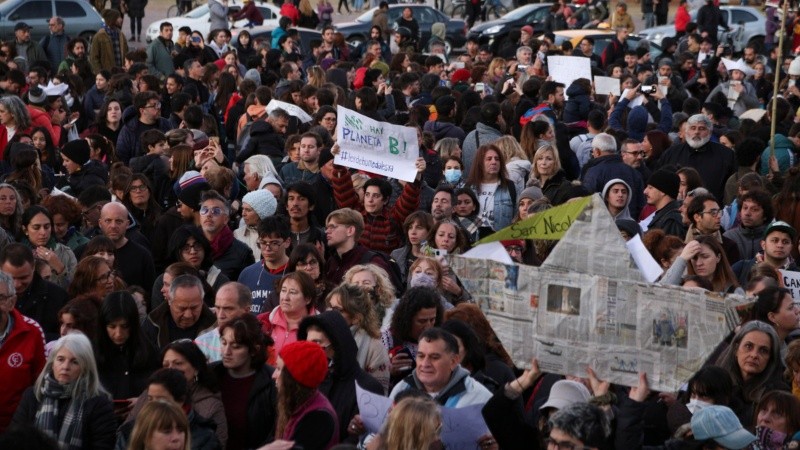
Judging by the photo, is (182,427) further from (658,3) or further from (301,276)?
(658,3)

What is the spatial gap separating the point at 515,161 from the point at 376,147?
161cm

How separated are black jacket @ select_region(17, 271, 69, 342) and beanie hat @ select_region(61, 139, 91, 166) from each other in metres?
4.10

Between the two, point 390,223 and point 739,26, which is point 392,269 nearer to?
point 390,223

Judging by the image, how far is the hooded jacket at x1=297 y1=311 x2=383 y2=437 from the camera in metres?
6.92

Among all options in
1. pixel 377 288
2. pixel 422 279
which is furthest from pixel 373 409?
pixel 422 279

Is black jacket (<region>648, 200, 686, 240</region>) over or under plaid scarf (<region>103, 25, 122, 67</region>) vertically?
over

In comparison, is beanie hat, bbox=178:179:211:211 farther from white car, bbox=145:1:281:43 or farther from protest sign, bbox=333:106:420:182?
white car, bbox=145:1:281:43

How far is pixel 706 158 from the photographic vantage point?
45.6 feet

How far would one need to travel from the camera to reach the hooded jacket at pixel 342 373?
692 centimetres

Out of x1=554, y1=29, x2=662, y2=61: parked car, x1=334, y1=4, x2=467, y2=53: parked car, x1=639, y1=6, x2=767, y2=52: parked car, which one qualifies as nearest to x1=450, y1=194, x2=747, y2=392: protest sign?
x1=554, y1=29, x2=662, y2=61: parked car

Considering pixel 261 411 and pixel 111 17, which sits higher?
pixel 261 411

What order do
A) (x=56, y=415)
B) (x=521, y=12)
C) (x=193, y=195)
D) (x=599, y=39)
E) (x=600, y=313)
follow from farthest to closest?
1. (x=521, y=12)
2. (x=599, y=39)
3. (x=193, y=195)
4. (x=56, y=415)
5. (x=600, y=313)

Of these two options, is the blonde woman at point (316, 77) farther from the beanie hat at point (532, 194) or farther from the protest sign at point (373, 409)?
the protest sign at point (373, 409)

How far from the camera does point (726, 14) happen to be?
113 feet
